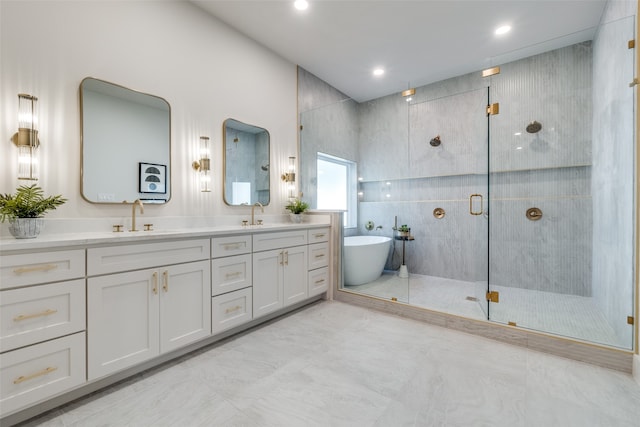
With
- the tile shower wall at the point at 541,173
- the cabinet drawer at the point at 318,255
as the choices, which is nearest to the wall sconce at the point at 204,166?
the cabinet drawer at the point at 318,255

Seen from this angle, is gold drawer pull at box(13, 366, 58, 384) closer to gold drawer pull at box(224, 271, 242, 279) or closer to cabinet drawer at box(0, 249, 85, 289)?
cabinet drawer at box(0, 249, 85, 289)

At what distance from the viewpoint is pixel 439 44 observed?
319 centimetres

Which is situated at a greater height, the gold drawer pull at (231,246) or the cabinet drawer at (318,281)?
the gold drawer pull at (231,246)

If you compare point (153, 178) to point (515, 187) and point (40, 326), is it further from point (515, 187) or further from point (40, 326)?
point (515, 187)

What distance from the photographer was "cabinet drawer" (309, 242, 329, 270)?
3.05 meters

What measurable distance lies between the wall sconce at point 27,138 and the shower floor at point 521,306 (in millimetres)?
2942

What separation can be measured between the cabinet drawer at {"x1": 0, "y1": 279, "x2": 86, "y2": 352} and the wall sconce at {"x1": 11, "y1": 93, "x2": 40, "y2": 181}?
820 millimetres

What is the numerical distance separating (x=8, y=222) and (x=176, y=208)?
38.4 inches

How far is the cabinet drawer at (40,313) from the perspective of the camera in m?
1.26

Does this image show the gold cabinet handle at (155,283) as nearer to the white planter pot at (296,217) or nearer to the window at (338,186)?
the white planter pot at (296,217)

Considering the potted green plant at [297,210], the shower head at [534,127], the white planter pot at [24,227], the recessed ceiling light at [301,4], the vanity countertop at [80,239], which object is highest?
the recessed ceiling light at [301,4]

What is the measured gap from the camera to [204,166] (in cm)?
259

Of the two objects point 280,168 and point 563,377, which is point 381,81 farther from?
point 563,377

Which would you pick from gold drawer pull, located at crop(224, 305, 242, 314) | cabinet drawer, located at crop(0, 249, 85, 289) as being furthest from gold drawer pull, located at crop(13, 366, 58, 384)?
gold drawer pull, located at crop(224, 305, 242, 314)
